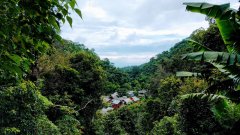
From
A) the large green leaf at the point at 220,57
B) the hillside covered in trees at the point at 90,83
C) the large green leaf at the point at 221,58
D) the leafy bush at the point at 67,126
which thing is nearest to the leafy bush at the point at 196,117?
the hillside covered in trees at the point at 90,83

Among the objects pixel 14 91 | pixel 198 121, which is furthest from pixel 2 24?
pixel 198 121

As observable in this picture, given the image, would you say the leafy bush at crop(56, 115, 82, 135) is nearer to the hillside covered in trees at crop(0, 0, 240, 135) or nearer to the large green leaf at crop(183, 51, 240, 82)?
the hillside covered in trees at crop(0, 0, 240, 135)

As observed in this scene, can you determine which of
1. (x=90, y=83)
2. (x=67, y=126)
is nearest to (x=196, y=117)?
(x=67, y=126)

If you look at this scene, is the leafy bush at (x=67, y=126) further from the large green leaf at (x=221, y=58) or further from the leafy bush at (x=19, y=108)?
the large green leaf at (x=221, y=58)

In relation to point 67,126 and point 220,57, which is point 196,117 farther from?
point 67,126

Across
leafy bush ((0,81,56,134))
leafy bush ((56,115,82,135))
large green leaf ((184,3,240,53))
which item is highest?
large green leaf ((184,3,240,53))

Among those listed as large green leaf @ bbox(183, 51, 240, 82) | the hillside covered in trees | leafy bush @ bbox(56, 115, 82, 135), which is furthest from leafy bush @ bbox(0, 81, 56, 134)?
large green leaf @ bbox(183, 51, 240, 82)
